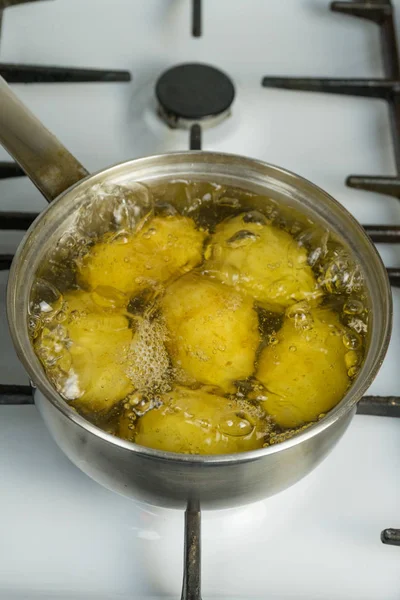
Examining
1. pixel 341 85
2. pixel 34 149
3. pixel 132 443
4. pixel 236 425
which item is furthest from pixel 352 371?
pixel 341 85

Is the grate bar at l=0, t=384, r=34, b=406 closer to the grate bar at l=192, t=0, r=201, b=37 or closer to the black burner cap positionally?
the black burner cap

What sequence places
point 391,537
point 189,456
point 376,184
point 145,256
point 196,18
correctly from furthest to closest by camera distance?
1. point 196,18
2. point 376,184
3. point 145,256
4. point 391,537
5. point 189,456

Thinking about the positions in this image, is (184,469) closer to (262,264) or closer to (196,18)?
(262,264)

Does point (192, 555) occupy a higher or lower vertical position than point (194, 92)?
lower

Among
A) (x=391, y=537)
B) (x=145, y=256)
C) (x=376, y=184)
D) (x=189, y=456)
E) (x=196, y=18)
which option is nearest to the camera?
(x=189, y=456)

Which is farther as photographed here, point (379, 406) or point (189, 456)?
point (379, 406)

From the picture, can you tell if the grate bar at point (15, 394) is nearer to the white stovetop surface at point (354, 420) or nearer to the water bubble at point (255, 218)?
the white stovetop surface at point (354, 420)

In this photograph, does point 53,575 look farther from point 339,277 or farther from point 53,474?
point 339,277
